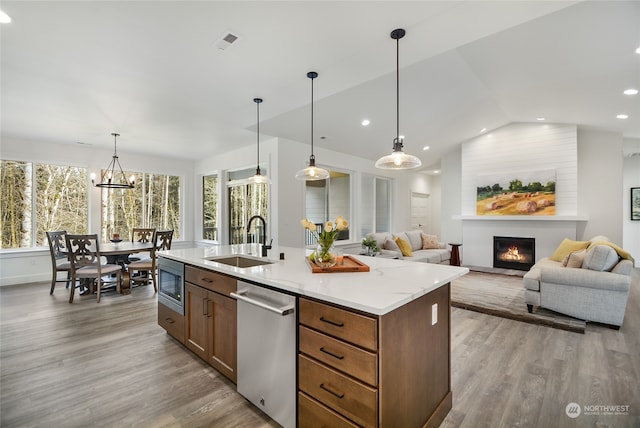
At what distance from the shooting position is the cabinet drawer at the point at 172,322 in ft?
9.25

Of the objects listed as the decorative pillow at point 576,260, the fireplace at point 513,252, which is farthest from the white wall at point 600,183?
the decorative pillow at point 576,260

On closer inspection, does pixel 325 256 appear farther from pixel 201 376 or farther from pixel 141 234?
pixel 141 234

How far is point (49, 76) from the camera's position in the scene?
3.02 meters

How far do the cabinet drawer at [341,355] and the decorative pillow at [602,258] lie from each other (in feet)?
11.8

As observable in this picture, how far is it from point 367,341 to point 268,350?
0.77 metres

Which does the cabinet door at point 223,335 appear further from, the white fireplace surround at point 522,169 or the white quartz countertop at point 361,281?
the white fireplace surround at point 522,169

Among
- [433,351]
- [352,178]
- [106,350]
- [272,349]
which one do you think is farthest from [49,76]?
[352,178]

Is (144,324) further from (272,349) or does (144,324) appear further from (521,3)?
(521,3)

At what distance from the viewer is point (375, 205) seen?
7.62 metres

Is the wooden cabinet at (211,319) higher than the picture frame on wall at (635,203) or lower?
lower

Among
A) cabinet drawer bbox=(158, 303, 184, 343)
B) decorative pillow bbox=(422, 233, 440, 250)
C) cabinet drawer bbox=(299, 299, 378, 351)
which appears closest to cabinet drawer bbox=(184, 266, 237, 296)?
cabinet drawer bbox=(158, 303, 184, 343)

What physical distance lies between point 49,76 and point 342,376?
3.96m

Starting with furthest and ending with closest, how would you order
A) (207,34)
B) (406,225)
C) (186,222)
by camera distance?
(406,225), (186,222), (207,34)

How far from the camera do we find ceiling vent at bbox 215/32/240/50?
7.95ft
